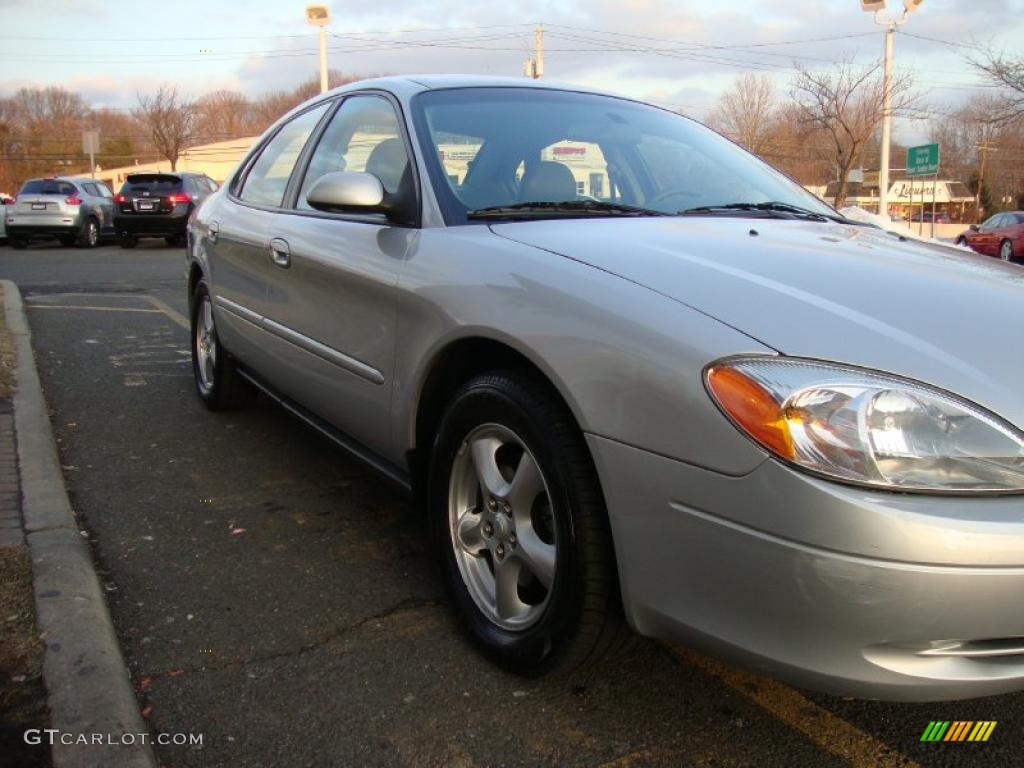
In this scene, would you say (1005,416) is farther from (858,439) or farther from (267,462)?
(267,462)

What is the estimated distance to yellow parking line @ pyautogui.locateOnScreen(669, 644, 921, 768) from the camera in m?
2.12

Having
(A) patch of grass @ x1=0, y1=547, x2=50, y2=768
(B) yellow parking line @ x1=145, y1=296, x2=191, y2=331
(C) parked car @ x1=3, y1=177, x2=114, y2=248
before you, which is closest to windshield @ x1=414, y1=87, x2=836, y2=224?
(A) patch of grass @ x1=0, y1=547, x2=50, y2=768

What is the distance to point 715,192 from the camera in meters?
3.21

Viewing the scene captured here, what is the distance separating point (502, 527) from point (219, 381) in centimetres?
303

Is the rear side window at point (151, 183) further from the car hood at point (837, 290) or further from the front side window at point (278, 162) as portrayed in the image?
the car hood at point (837, 290)

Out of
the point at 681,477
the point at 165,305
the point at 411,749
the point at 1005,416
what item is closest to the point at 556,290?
the point at 681,477

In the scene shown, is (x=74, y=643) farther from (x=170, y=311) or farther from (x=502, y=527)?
(x=170, y=311)

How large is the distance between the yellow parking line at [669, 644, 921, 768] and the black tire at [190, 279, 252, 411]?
3.18 metres

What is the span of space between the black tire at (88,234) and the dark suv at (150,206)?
970mm

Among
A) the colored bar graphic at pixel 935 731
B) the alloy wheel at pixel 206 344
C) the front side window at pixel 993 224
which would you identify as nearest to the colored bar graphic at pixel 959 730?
the colored bar graphic at pixel 935 731

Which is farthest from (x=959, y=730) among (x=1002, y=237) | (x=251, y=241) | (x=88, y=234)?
(x=1002, y=237)

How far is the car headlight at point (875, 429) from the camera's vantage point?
1.67 meters

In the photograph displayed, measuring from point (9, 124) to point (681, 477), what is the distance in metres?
79.3

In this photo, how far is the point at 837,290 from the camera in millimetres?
2039
